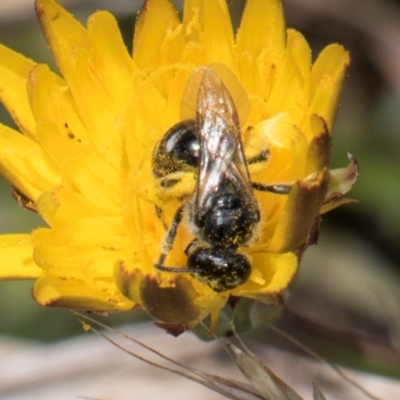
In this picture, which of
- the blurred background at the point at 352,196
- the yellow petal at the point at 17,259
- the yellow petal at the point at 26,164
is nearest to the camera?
the yellow petal at the point at 17,259

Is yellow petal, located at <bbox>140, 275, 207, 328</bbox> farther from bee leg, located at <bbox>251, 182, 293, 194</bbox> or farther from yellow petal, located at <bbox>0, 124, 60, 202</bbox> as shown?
yellow petal, located at <bbox>0, 124, 60, 202</bbox>

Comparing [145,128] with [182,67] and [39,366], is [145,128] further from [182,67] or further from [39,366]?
[39,366]

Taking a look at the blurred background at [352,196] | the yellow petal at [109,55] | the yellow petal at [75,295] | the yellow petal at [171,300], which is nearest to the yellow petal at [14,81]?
the yellow petal at [109,55]

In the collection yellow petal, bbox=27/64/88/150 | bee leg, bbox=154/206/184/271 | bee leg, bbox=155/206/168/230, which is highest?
yellow petal, bbox=27/64/88/150

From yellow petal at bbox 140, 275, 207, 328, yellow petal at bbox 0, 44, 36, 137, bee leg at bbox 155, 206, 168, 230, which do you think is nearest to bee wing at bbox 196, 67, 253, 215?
yellow petal at bbox 140, 275, 207, 328

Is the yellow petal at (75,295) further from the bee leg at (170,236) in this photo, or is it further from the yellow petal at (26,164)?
the yellow petal at (26,164)

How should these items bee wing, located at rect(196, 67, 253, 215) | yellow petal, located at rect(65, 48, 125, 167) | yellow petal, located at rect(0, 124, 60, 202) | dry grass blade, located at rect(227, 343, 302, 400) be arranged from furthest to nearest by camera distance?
yellow petal, located at rect(65, 48, 125, 167), yellow petal, located at rect(0, 124, 60, 202), bee wing, located at rect(196, 67, 253, 215), dry grass blade, located at rect(227, 343, 302, 400)

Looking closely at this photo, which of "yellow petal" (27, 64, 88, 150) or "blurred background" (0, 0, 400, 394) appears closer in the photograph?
"yellow petal" (27, 64, 88, 150)

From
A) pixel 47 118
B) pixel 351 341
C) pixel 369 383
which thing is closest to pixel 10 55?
pixel 47 118
